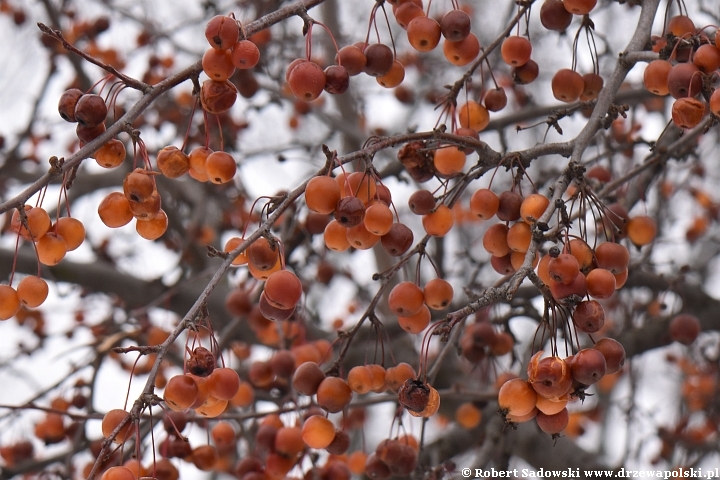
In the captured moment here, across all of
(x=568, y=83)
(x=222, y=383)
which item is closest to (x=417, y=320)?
(x=222, y=383)

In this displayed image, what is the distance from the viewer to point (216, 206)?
181 inches

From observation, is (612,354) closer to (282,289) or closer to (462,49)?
(282,289)

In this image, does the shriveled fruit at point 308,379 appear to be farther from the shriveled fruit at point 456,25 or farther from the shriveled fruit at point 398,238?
the shriveled fruit at point 456,25

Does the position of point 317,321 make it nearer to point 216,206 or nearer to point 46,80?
point 216,206

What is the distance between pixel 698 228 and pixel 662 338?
1618mm

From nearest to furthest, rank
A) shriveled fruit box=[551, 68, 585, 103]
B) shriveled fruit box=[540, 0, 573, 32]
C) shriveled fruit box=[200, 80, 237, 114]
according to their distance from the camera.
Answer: shriveled fruit box=[200, 80, 237, 114]
shriveled fruit box=[540, 0, 573, 32]
shriveled fruit box=[551, 68, 585, 103]

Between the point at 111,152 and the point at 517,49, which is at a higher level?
the point at 517,49

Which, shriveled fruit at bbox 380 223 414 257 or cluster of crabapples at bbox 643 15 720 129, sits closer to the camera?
cluster of crabapples at bbox 643 15 720 129

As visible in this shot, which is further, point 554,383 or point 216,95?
point 216,95

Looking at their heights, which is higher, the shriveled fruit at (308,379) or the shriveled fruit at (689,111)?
the shriveled fruit at (689,111)

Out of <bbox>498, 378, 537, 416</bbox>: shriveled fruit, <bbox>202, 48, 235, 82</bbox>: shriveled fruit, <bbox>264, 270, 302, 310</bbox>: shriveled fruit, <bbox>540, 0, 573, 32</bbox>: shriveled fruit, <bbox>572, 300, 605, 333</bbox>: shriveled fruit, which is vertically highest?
<bbox>540, 0, 573, 32</bbox>: shriveled fruit

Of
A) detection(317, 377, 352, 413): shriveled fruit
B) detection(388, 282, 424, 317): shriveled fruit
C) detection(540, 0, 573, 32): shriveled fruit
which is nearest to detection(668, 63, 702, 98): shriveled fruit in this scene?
detection(540, 0, 573, 32): shriveled fruit

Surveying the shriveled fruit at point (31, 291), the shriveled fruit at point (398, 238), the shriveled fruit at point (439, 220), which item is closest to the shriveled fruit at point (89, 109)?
the shriveled fruit at point (31, 291)

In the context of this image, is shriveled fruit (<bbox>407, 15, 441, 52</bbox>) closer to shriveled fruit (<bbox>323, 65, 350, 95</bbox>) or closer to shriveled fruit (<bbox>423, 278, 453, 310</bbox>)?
shriveled fruit (<bbox>323, 65, 350, 95</bbox>)
